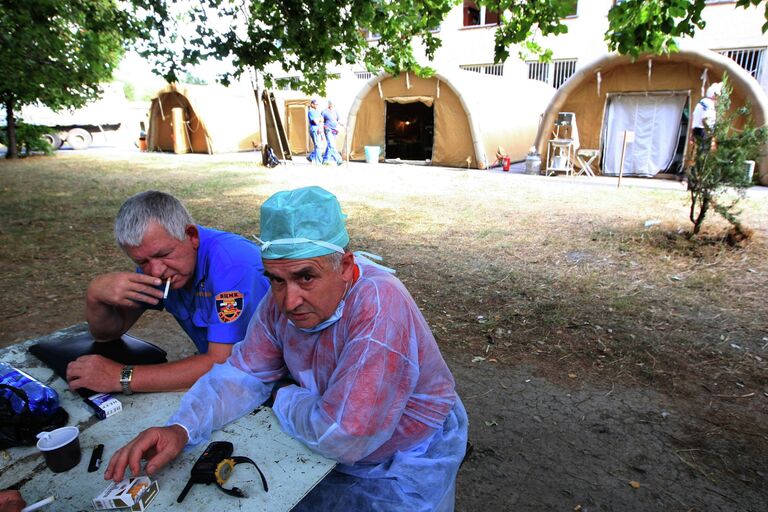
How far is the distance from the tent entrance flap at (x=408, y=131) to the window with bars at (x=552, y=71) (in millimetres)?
5552

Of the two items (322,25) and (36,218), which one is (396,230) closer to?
(322,25)

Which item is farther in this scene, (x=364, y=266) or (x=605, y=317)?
(x=605, y=317)

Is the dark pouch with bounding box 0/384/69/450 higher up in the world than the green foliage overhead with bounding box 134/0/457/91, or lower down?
lower down

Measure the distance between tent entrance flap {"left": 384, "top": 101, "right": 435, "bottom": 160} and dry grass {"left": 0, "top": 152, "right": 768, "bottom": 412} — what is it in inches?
299

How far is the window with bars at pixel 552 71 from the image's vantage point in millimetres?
20656

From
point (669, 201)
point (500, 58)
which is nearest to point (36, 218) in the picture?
point (500, 58)

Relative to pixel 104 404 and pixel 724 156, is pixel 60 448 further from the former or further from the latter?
pixel 724 156

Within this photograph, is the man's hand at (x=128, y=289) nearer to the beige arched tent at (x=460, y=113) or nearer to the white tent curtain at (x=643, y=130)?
the beige arched tent at (x=460, y=113)

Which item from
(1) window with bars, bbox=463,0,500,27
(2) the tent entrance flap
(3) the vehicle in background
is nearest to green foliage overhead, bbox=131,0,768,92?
(2) the tent entrance flap

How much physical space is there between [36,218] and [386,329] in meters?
9.23

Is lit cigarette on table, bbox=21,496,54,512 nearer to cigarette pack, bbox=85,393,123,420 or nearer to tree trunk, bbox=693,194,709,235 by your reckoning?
cigarette pack, bbox=85,393,123,420

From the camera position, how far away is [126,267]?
591 centimetres

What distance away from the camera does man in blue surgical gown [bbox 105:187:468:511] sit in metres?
1.45

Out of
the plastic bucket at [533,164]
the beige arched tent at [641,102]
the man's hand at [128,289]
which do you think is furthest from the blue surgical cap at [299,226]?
the plastic bucket at [533,164]
